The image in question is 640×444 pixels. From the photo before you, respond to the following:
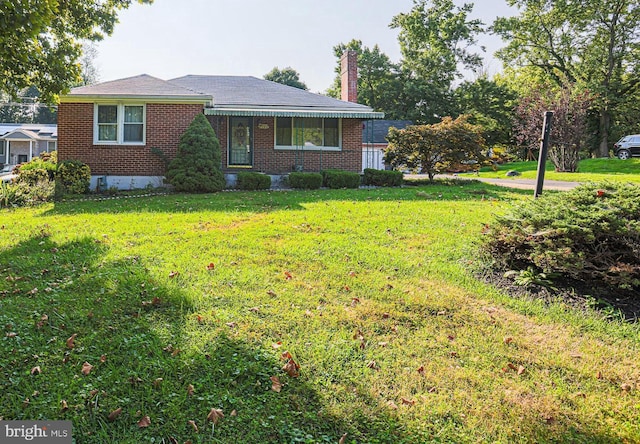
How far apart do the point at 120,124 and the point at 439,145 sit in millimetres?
10953

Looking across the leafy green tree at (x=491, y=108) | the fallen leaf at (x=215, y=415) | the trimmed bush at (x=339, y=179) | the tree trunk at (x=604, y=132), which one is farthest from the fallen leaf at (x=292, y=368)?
the leafy green tree at (x=491, y=108)

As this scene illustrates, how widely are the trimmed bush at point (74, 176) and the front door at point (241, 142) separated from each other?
5.07m

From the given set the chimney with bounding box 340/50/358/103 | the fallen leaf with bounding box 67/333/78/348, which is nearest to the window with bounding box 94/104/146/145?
the chimney with bounding box 340/50/358/103

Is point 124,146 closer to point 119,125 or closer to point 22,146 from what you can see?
point 119,125

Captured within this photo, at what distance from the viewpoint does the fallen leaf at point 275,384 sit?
292 centimetres

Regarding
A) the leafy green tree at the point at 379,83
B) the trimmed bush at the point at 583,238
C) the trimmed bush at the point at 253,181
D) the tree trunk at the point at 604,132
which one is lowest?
the trimmed bush at the point at 583,238

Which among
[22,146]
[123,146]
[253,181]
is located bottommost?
[253,181]

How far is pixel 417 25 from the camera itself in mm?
44625

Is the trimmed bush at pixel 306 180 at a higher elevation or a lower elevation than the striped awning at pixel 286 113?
lower

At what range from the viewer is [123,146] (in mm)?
15008

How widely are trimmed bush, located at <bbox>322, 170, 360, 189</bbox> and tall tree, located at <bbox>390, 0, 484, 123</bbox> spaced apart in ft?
96.7

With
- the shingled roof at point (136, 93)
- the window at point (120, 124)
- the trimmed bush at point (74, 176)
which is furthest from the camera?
the window at point (120, 124)

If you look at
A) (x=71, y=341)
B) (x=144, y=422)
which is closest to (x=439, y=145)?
(x=71, y=341)

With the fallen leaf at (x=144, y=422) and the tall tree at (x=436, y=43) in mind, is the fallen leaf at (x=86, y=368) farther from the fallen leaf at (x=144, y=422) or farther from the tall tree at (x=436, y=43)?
the tall tree at (x=436, y=43)
